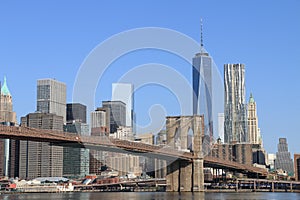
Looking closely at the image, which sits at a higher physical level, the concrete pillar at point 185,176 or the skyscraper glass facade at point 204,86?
the skyscraper glass facade at point 204,86

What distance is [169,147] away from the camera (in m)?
87.8

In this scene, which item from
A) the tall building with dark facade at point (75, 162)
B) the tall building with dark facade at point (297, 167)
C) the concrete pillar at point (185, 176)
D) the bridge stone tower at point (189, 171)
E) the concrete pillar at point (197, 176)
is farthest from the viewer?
the tall building with dark facade at point (75, 162)

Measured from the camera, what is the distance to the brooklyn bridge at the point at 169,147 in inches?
2299

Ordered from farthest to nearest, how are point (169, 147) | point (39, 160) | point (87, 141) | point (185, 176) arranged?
point (39, 160) → point (185, 176) → point (169, 147) → point (87, 141)

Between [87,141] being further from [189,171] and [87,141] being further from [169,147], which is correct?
[189,171]

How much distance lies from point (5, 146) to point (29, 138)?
133m

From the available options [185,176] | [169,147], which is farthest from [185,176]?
[169,147]

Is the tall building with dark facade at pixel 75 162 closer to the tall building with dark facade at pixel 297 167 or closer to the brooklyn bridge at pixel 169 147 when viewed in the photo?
the tall building with dark facade at pixel 297 167

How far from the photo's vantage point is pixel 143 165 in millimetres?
160625

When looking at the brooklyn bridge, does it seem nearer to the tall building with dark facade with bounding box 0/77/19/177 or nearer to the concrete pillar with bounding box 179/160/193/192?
the concrete pillar with bounding box 179/160/193/192

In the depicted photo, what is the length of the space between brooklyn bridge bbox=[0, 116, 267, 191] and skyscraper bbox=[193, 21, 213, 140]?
32.7ft

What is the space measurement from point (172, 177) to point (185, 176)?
10.1ft

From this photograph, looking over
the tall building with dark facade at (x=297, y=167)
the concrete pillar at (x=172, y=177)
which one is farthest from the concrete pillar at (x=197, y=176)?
the tall building with dark facade at (x=297, y=167)

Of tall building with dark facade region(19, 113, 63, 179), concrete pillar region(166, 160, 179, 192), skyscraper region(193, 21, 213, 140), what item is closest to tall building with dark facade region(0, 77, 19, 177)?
tall building with dark facade region(19, 113, 63, 179)
